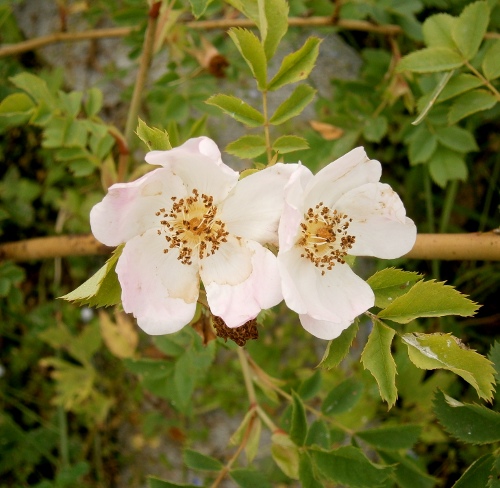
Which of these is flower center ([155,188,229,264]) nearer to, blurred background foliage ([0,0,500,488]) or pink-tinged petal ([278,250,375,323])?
pink-tinged petal ([278,250,375,323])

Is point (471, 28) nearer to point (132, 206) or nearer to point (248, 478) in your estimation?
point (132, 206)

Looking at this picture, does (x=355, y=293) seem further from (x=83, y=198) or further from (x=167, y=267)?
(x=83, y=198)

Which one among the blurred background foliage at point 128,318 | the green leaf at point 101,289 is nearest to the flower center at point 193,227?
the green leaf at point 101,289

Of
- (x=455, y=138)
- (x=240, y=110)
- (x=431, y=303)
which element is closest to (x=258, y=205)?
(x=240, y=110)

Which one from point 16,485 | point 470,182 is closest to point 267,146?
point 470,182

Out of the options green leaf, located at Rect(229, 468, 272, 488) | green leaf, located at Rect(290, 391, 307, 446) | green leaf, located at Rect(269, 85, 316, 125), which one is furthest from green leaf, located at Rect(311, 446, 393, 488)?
green leaf, located at Rect(269, 85, 316, 125)

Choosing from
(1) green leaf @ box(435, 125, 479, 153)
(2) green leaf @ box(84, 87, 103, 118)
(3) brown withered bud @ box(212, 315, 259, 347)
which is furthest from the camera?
(1) green leaf @ box(435, 125, 479, 153)

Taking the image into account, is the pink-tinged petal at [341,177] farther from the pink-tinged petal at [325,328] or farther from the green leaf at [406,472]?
the green leaf at [406,472]

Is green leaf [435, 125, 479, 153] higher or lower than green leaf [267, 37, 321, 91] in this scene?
lower
